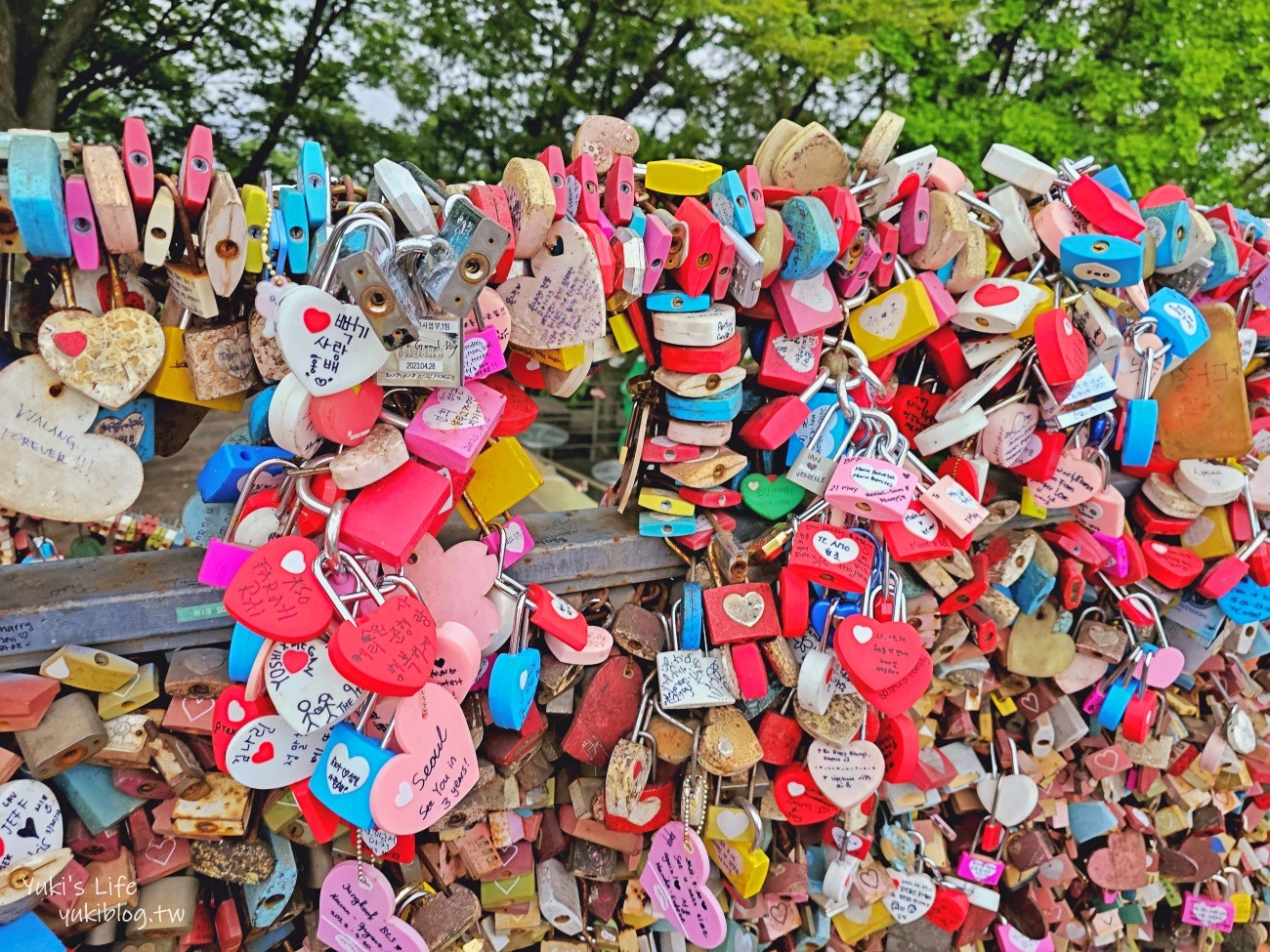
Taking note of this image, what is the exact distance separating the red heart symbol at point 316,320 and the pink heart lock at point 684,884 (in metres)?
1.20

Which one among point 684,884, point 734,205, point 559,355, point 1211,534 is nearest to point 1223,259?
point 1211,534

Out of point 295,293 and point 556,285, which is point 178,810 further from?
point 556,285

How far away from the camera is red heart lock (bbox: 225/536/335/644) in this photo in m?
1.06

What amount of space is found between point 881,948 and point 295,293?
7.12 ft

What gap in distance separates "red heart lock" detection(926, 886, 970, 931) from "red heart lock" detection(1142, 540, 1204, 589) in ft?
3.32

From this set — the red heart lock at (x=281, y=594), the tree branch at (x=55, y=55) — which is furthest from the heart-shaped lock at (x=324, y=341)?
the tree branch at (x=55, y=55)

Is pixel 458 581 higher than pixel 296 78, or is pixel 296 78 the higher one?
pixel 458 581

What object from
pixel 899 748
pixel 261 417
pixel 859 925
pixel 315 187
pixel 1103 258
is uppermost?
pixel 315 187

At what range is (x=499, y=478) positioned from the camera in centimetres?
143

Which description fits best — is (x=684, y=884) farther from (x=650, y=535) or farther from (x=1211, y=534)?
(x=1211, y=534)

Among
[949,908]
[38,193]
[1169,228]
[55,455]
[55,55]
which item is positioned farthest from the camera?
[55,55]

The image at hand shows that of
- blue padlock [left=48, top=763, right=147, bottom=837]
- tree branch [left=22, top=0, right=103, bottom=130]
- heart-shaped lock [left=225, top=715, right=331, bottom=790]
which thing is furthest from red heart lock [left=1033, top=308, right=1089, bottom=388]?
tree branch [left=22, top=0, right=103, bottom=130]

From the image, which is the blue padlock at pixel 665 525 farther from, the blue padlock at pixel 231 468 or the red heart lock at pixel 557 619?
the blue padlock at pixel 231 468

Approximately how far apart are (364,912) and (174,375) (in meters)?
1.03
